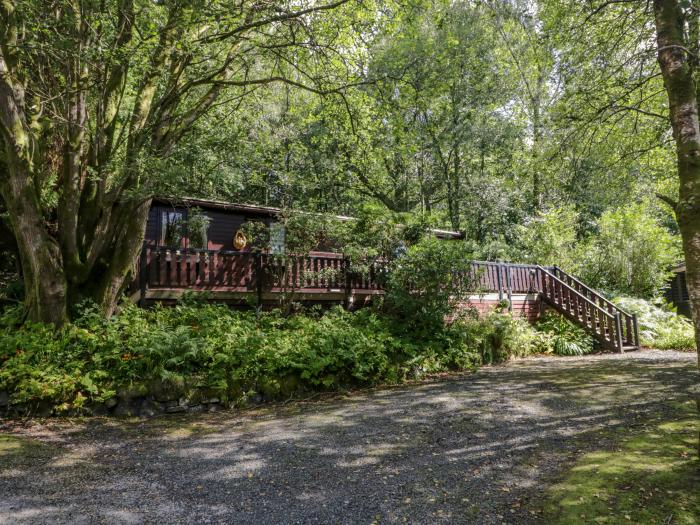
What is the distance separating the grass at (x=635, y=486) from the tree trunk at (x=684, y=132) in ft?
4.08

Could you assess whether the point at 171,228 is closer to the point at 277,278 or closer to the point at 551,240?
the point at 277,278

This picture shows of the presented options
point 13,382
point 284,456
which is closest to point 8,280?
point 13,382

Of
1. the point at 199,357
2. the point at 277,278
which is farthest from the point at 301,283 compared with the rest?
the point at 199,357

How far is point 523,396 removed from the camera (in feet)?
24.7

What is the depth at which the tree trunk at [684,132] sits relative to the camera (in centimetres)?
395

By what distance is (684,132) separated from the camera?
4.16m

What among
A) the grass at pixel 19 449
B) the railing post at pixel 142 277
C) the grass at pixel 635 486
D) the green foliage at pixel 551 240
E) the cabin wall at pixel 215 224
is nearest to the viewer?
the grass at pixel 635 486

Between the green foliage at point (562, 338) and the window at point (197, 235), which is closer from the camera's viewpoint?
the green foliage at point (562, 338)

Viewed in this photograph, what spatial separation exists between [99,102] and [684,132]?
30.1 feet

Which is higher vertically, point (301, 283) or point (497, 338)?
point (301, 283)

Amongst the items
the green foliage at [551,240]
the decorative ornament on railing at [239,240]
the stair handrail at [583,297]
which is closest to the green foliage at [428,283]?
the stair handrail at [583,297]

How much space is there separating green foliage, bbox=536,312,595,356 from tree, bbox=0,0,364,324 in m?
10.3

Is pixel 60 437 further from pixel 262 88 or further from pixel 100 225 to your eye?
pixel 262 88

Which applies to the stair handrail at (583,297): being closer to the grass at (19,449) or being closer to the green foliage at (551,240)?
the green foliage at (551,240)
